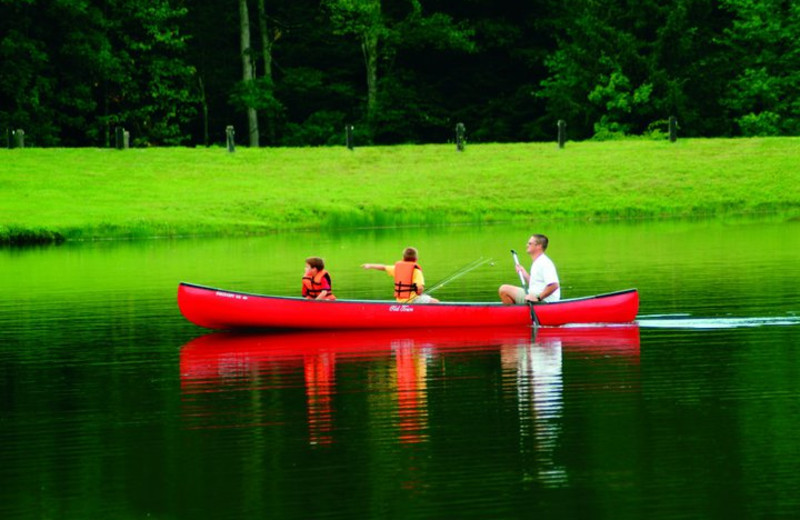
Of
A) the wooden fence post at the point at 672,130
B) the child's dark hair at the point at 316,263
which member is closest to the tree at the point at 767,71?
the wooden fence post at the point at 672,130

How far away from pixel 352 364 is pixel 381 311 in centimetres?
296

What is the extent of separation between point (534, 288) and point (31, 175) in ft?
123

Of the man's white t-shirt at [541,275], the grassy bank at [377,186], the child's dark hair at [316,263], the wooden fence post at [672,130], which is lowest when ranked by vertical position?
the man's white t-shirt at [541,275]

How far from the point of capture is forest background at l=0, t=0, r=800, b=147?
68.9 metres

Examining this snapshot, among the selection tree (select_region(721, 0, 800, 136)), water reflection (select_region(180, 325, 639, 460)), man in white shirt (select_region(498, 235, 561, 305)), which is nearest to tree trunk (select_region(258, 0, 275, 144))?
tree (select_region(721, 0, 800, 136))

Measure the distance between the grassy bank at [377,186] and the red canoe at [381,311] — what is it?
84.7ft

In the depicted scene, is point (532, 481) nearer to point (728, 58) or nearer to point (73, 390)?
point (73, 390)

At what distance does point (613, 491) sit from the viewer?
11.3 metres

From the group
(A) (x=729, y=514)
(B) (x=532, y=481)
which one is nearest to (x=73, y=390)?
(B) (x=532, y=481)

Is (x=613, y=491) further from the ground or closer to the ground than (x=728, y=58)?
closer to the ground

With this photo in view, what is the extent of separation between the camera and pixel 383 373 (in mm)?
17578

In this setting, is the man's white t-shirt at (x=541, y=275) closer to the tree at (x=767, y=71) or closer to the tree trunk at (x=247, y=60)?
the tree at (x=767, y=71)

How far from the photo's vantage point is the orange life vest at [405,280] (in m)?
22.2

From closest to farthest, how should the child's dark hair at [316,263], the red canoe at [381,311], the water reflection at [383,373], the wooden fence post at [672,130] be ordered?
the water reflection at [383,373] → the red canoe at [381,311] → the child's dark hair at [316,263] → the wooden fence post at [672,130]
